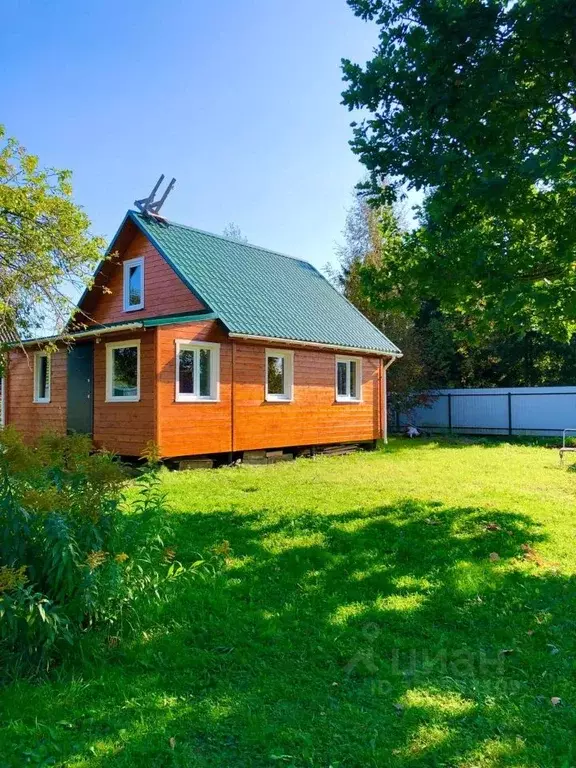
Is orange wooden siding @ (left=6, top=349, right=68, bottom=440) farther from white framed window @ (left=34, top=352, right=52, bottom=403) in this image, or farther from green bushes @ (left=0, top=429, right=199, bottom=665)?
green bushes @ (left=0, top=429, right=199, bottom=665)

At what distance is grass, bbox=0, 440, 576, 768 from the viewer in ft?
8.05

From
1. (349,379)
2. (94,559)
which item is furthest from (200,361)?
(94,559)

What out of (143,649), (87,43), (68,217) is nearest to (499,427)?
(68,217)

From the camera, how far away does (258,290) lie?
48.7 feet

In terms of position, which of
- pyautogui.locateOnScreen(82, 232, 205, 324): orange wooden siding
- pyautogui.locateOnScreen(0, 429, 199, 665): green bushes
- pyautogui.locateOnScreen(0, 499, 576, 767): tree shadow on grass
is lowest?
pyautogui.locateOnScreen(0, 499, 576, 767): tree shadow on grass

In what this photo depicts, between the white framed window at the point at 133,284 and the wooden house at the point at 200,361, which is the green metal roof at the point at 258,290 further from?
the white framed window at the point at 133,284

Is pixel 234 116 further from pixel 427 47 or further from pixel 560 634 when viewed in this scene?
pixel 560 634

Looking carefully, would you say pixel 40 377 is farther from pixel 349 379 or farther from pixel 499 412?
pixel 499 412

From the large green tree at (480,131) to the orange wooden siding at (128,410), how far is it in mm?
6313

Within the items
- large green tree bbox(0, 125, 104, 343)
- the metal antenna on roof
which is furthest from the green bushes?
the metal antenna on roof

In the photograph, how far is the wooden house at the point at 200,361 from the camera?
37.7 ft

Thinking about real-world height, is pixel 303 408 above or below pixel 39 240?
below

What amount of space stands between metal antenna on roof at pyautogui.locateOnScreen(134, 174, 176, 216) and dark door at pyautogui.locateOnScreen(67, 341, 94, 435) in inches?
163

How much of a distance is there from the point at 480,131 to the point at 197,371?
7.85 meters
